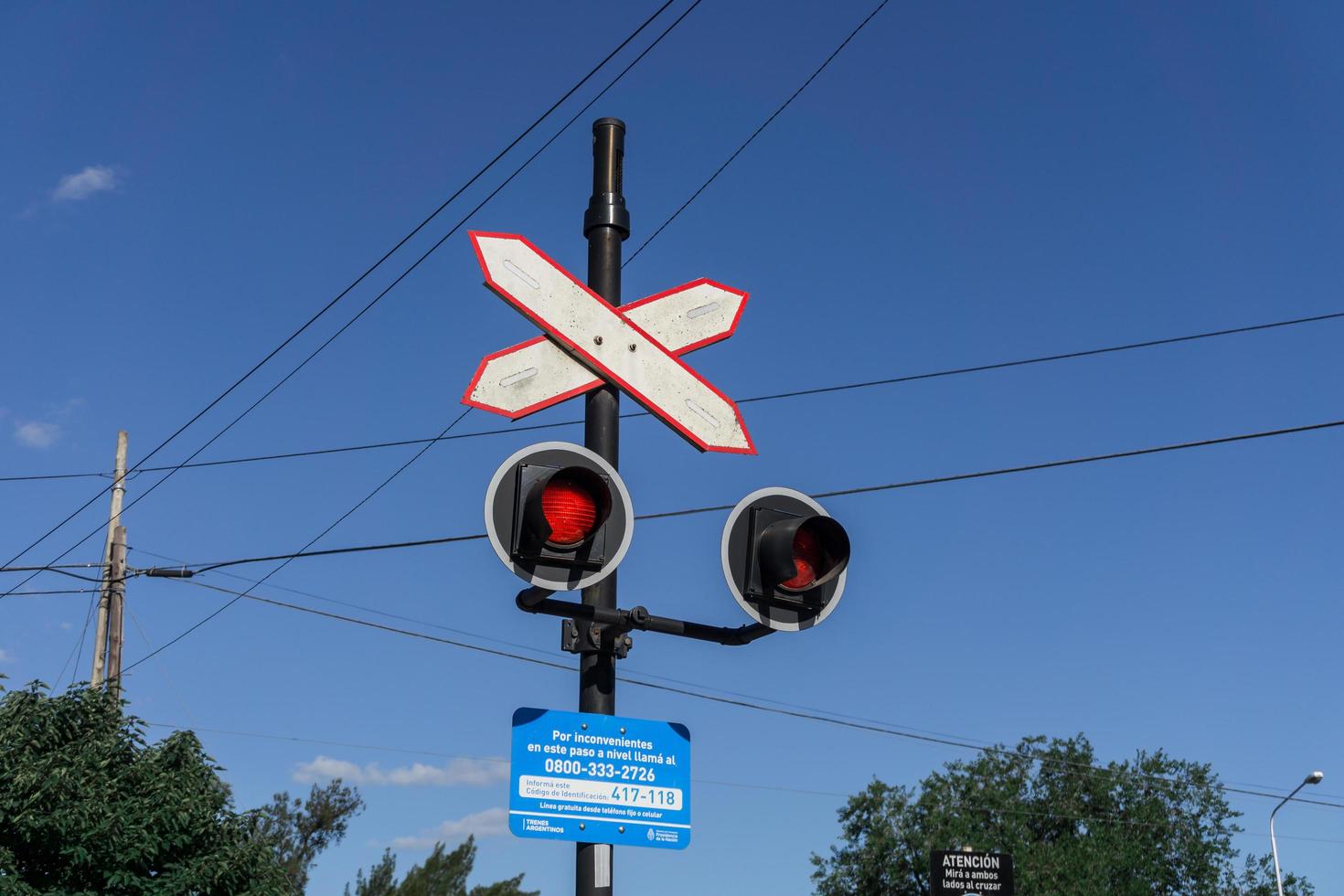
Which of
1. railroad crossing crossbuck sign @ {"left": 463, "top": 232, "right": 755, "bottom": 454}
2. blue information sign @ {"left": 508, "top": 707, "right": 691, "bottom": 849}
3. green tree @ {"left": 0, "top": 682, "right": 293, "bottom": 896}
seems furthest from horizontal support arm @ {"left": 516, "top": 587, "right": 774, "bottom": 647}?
green tree @ {"left": 0, "top": 682, "right": 293, "bottom": 896}

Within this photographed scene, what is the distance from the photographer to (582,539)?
420cm

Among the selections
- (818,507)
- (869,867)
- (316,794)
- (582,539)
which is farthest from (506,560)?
(869,867)

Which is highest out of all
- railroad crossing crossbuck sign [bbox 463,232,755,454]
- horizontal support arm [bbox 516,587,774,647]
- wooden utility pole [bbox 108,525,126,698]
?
wooden utility pole [bbox 108,525,126,698]

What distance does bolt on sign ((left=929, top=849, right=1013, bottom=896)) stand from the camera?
72.2 ft

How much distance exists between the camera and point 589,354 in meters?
4.89

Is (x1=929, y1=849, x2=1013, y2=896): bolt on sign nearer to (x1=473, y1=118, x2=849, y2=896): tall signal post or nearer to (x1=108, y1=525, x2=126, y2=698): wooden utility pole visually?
(x1=108, y1=525, x2=126, y2=698): wooden utility pole

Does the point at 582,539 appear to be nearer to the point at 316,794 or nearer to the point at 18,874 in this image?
the point at 18,874

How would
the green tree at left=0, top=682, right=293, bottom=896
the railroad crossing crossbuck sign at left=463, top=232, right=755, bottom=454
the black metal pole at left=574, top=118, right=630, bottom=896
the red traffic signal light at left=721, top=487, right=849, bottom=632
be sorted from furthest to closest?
1. the green tree at left=0, top=682, right=293, bottom=896
2. the railroad crossing crossbuck sign at left=463, top=232, right=755, bottom=454
3. the red traffic signal light at left=721, top=487, right=849, bottom=632
4. the black metal pole at left=574, top=118, right=630, bottom=896

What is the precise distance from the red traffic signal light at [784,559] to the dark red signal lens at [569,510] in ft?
1.69

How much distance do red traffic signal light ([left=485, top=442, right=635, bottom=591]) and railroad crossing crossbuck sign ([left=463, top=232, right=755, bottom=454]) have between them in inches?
21.7

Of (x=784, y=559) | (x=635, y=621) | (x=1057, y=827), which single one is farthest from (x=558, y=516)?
(x=1057, y=827)

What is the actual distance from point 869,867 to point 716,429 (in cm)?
6333

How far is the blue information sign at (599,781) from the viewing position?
13.4 feet

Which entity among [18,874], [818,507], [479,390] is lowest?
[18,874]
